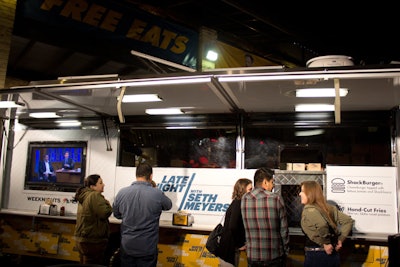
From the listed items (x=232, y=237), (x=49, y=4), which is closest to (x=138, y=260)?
(x=232, y=237)

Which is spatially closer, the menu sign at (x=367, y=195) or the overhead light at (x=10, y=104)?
the menu sign at (x=367, y=195)

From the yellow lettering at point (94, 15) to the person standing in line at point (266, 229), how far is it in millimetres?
5555

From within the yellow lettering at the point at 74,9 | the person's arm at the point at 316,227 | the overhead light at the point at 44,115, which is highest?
the yellow lettering at the point at 74,9

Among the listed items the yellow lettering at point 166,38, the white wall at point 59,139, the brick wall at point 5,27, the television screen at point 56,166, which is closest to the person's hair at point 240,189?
the white wall at point 59,139

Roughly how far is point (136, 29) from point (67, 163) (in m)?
3.47

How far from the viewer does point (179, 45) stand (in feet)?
29.9

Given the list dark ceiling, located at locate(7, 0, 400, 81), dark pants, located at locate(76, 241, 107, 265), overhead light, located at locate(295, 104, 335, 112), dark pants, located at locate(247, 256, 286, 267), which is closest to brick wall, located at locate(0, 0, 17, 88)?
dark ceiling, located at locate(7, 0, 400, 81)

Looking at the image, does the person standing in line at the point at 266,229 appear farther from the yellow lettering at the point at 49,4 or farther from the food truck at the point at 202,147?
the yellow lettering at the point at 49,4

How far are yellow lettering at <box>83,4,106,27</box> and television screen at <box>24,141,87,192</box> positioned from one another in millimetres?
2644

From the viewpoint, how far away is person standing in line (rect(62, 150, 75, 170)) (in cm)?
745

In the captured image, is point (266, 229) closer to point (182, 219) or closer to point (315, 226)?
point (315, 226)

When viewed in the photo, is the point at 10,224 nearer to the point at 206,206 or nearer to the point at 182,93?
the point at 206,206

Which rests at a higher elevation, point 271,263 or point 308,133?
point 308,133

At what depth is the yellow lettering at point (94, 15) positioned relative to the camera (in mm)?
7781
